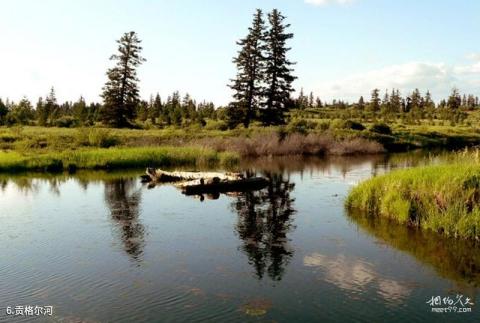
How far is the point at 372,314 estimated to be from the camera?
10.3 metres

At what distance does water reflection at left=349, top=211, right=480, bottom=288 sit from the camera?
13.0 meters

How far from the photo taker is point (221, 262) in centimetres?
1407

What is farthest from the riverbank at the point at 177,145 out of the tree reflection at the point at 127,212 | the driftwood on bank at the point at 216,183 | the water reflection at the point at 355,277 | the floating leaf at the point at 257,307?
the floating leaf at the point at 257,307

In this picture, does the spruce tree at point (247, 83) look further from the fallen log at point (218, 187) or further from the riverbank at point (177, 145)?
the fallen log at point (218, 187)

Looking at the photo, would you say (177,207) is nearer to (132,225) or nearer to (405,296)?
(132,225)

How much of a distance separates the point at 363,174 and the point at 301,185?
6.87m

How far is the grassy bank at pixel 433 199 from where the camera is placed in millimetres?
15961

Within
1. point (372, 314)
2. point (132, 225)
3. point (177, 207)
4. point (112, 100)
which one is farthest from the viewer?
point (112, 100)

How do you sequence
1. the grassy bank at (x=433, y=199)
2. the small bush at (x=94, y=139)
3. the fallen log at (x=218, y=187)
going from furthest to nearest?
the small bush at (x=94, y=139) → the fallen log at (x=218, y=187) → the grassy bank at (x=433, y=199)

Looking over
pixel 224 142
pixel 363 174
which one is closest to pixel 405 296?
pixel 363 174

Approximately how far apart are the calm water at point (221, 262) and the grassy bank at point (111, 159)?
1165cm

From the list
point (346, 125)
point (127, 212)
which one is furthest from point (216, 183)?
point (346, 125)

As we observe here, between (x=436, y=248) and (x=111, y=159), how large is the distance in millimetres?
27755

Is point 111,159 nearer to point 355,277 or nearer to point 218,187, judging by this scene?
point 218,187
